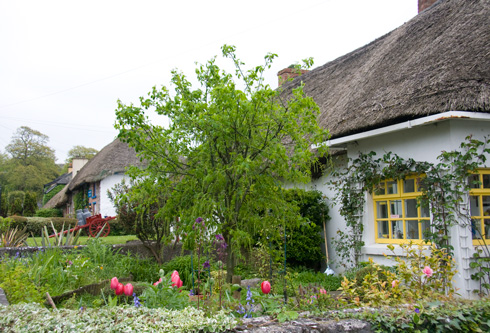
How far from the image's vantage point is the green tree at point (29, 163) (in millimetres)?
44156

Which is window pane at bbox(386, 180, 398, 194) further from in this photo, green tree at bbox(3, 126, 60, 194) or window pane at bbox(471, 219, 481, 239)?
green tree at bbox(3, 126, 60, 194)

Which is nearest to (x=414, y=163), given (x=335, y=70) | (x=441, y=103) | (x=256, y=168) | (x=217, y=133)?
(x=441, y=103)

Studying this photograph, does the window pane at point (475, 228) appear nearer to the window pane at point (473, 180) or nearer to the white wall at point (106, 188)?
the window pane at point (473, 180)

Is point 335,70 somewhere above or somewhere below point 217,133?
above

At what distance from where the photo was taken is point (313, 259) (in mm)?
8734

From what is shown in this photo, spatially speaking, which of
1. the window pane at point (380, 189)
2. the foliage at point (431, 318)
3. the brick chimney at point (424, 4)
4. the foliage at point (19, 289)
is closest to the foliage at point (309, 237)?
the window pane at point (380, 189)

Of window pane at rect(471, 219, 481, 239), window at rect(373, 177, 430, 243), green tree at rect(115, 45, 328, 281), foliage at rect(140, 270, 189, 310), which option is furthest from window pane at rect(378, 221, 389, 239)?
foliage at rect(140, 270, 189, 310)

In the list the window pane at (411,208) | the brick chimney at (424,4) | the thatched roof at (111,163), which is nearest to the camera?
the window pane at (411,208)

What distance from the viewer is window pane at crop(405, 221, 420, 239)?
700 centimetres

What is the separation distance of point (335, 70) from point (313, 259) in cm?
613

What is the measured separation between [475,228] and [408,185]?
1.28 metres

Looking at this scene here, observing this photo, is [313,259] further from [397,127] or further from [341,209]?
[397,127]

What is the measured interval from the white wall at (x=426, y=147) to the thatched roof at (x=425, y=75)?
352mm

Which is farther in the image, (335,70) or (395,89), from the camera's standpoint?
(335,70)
